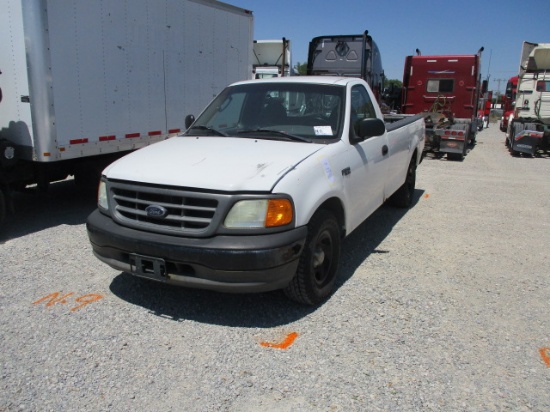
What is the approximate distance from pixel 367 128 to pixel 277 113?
2.95 feet

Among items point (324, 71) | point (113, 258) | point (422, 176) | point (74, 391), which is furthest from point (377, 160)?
point (324, 71)

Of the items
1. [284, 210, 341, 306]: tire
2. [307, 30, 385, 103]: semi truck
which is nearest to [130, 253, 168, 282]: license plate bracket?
[284, 210, 341, 306]: tire

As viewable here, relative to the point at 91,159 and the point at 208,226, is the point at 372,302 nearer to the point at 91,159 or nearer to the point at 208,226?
the point at 208,226

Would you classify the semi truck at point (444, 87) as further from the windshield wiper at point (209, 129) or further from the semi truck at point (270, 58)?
the windshield wiper at point (209, 129)

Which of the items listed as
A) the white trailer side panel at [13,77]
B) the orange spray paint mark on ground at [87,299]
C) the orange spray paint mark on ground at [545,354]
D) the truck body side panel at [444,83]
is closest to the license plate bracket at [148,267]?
the orange spray paint mark on ground at [87,299]

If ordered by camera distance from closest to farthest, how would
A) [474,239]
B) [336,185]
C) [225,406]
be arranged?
[225,406], [336,185], [474,239]

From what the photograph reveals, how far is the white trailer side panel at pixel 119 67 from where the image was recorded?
553 cm

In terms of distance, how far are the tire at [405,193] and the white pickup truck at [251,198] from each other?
2.41m

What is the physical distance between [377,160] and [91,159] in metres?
4.17

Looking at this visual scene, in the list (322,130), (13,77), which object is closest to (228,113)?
(322,130)

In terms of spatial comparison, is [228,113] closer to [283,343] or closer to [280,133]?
[280,133]

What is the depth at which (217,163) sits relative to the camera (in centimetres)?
358

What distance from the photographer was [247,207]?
321 cm

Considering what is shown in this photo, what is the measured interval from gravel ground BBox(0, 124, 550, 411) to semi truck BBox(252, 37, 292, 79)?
12.2 meters
